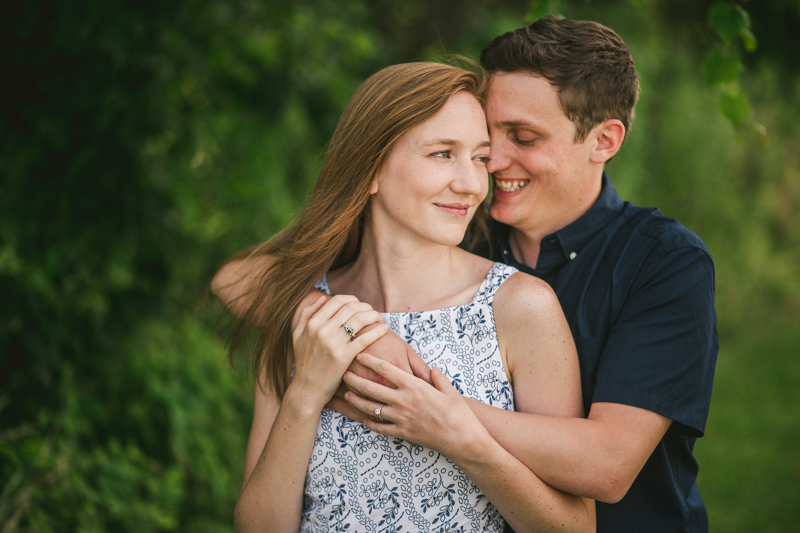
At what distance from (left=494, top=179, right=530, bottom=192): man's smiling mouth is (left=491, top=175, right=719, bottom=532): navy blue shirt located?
8.3 inches

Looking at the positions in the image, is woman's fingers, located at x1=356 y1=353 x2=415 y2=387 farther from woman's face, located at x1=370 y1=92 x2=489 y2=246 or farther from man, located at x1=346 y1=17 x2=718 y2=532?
woman's face, located at x1=370 y1=92 x2=489 y2=246

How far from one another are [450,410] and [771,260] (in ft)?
26.4

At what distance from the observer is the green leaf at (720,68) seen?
7.29ft

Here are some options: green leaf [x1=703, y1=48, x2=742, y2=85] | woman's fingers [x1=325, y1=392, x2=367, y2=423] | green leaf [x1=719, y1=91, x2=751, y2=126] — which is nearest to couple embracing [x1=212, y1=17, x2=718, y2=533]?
woman's fingers [x1=325, y1=392, x2=367, y2=423]

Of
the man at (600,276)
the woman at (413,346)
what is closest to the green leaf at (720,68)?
the man at (600,276)

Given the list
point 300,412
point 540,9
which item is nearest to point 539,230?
point 540,9

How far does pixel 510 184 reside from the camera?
7.31 feet

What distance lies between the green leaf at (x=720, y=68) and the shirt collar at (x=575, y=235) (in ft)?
1.82

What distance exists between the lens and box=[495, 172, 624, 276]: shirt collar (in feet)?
7.05

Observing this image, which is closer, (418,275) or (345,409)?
(345,409)

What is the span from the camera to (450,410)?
1.63 meters

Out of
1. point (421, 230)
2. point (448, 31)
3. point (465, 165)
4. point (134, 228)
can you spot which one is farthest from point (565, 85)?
point (448, 31)

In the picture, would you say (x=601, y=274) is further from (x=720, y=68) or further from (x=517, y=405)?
(x=720, y=68)

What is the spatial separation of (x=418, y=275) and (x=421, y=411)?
51cm
